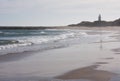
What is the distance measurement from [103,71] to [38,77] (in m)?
2.33

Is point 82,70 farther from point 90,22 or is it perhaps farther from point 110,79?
point 90,22

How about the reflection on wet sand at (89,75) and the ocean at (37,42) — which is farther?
the ocean at (37,42)

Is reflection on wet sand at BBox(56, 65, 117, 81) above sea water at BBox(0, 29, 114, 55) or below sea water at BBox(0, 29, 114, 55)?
above

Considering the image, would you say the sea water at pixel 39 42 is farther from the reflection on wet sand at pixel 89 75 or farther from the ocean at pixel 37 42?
the reflection on wet sand at pixel 89 75

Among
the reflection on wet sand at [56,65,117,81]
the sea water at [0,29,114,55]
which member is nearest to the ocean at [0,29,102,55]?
the sea water at [0,29,114,55]

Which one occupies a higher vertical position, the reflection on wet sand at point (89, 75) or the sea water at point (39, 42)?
the reflection on wet sand at point (89, 75)

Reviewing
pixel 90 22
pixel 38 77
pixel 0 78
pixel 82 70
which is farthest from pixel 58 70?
pixel 90 22

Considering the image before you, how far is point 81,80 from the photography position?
8641mm

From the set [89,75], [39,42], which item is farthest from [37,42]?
[89,75]

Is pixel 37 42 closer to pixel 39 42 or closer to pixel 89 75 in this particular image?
pixel 39 42

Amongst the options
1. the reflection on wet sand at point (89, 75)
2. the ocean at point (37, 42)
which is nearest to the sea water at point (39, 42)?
the ocean at point (37, 42)

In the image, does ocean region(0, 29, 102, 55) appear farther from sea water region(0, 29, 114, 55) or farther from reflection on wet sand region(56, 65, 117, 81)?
reflection on wet sand region(56, 65, 117, 81)

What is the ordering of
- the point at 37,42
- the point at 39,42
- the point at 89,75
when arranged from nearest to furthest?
the point at 89,75, the point at 37,42, the point at 39,42

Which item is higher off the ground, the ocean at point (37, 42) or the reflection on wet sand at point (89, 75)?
the reflection on wet sand at point (89, 75)
